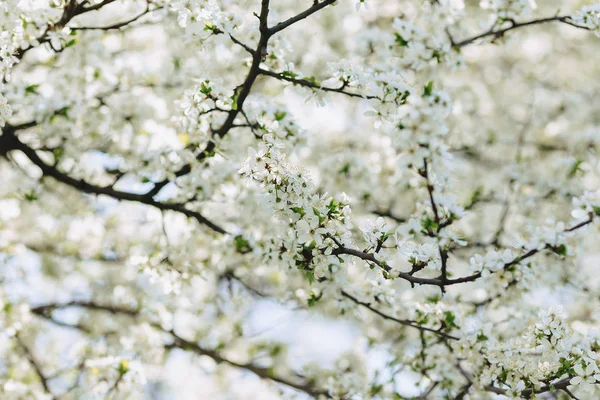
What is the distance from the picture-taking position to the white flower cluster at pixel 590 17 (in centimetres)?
419

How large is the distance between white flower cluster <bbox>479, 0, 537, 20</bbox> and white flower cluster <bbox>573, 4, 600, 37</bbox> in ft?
1.60

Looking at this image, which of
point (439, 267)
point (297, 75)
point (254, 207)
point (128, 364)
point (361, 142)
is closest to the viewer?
point (439, 267)

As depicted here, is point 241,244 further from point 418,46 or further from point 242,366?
point 418,46

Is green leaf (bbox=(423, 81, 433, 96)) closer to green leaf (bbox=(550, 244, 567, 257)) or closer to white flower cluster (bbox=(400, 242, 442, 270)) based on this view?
white flower cluster (bbox=(400, 242, 442, 270))

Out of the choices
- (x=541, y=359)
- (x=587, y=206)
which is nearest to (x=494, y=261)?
(x=587, y=206)

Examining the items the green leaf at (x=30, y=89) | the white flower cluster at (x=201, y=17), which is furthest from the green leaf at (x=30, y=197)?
the white flower cluster at (x=201, y=17)

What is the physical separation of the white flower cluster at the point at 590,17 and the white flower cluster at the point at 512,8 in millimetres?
488

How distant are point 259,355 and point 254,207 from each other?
6.69 feet

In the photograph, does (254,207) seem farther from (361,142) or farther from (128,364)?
(361,142)

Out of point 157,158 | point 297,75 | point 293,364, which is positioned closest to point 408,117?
point 297,75

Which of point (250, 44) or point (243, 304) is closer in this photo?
point (250, 44)

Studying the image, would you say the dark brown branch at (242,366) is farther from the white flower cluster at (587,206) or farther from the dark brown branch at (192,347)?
the white flower cluster at (587,206)

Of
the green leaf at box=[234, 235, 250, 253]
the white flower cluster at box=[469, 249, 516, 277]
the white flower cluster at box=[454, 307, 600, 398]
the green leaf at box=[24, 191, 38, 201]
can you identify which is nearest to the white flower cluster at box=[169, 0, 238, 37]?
the green leaf at box=[234, 235, 250, 253]

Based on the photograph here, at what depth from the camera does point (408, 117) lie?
8.68 feet
